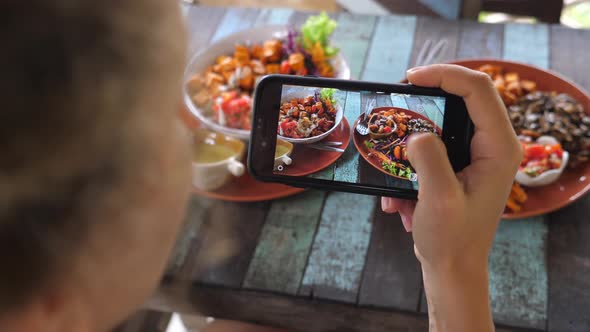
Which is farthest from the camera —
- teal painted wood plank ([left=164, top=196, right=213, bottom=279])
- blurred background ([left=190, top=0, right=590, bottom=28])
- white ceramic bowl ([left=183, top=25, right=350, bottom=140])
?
blurred background ([left=190, top=0, right=590, bottom=28])

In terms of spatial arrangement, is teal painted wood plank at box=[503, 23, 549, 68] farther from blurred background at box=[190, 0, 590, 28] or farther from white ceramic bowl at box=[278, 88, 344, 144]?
white ceramic bowl at box=[278, 88, 344, 144]

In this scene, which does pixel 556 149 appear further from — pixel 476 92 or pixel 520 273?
pixel 476 92

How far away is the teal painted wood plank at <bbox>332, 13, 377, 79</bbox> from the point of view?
1.24 meters

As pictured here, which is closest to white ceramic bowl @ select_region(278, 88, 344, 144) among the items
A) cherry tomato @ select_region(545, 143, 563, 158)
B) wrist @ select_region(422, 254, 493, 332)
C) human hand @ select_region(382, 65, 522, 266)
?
human hand @ select_region(382, 65, 522, 266)

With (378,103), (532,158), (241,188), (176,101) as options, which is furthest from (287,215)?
(176,101)

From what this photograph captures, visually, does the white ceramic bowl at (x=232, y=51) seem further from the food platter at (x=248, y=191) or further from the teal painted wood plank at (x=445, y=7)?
the teal painted wood plank at (x=445, y=7)

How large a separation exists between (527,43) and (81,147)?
1215 mm

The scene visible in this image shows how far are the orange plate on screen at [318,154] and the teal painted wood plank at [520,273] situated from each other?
356mm

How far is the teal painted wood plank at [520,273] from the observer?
774mm

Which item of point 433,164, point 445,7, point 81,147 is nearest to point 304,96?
point 433,164

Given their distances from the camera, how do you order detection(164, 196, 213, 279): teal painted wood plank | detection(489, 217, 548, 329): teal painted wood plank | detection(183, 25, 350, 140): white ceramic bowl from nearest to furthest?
detection(489, 217, 548, 329): teal painted wood plank < detection(164, 196, 213, 279): teal painted wood plank < detection(183, 25, 350, 140): white ceramic bowl

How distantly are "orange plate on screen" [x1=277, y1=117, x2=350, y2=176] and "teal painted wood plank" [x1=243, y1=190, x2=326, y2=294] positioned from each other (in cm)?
24

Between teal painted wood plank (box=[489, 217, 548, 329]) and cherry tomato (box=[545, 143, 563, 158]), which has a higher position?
cherry tomato (box=[545, 143, 563, 158])

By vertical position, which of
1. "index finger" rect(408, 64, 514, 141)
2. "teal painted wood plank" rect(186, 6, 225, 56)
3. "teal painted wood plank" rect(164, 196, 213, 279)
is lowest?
"teal painted wood plank" rect(164, 196, 213, 279)
